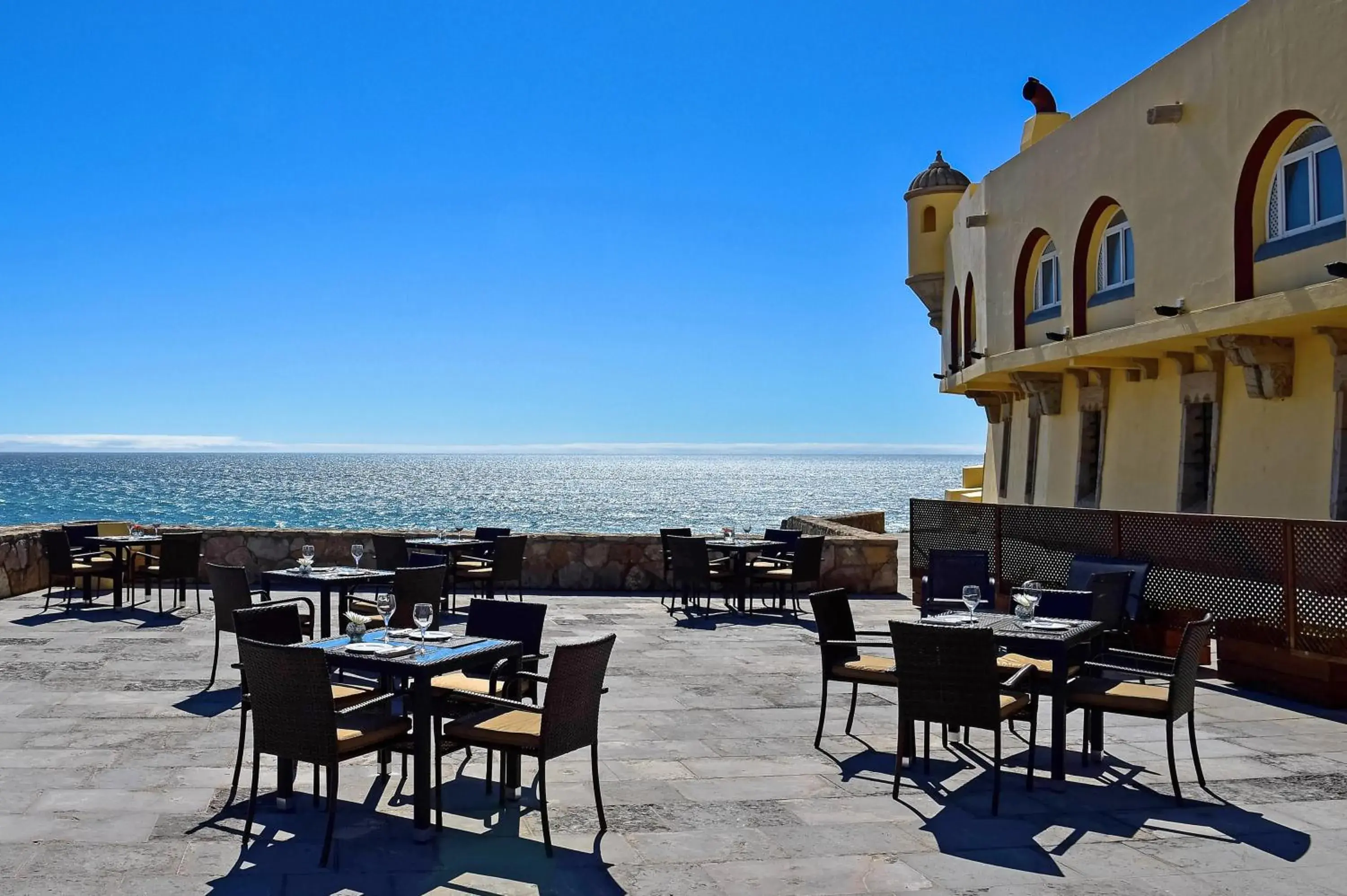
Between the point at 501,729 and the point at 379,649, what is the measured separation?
829 mm

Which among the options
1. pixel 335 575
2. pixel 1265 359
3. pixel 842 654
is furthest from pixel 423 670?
pixel 1265 359

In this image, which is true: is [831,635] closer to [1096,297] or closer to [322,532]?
[322,532]

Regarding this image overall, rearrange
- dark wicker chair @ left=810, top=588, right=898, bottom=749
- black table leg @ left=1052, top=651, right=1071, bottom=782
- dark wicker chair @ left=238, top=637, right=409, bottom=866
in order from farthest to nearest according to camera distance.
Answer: dark wicker chair @ left=810, top=588, right=898, bottom=749 → black table leg @ left=1052, top=651, right=1071, bottom=782 → dark wicker chair @ left=238, top=637, right=409, bottom=866

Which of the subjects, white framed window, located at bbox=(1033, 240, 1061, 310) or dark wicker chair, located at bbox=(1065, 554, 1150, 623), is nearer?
dark wicker chair, located at bbox=(1065, 554, 1150, 623)

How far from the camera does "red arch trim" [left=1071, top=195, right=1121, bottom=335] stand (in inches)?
Answer: 709

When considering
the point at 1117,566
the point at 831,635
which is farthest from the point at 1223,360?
the point at 831,635

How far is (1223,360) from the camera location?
15.0m

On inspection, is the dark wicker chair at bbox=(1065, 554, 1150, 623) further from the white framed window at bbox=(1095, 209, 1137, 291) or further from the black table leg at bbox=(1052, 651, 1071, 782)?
the white framed window at bbox=(1095, 209, 1137, 291)

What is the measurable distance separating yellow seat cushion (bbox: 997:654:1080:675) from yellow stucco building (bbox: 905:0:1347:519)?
651 cm

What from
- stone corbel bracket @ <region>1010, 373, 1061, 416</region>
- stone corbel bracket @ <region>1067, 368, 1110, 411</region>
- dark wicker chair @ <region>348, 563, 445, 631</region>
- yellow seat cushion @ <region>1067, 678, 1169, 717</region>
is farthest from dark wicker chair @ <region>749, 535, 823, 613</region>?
stone corbel bracket @ <region>1010, 373, 1061, 416</region>

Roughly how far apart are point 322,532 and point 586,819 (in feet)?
37.4

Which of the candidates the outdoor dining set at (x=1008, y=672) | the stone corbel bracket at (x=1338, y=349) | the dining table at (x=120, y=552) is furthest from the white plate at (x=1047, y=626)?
the dining table at (x=120, y=552)

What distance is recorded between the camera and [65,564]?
12789mm

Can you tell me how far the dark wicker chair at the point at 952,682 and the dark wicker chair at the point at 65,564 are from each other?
10.4 meters
